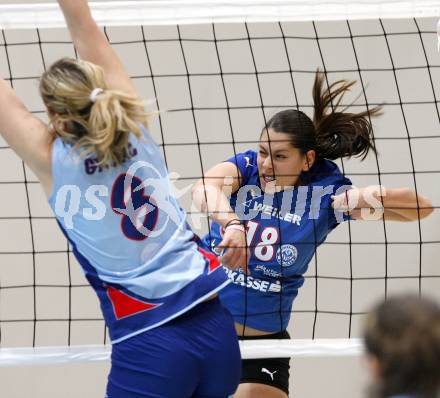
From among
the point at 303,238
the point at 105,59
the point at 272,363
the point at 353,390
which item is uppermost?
the point at 105,59

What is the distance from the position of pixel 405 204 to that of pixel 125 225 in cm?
117

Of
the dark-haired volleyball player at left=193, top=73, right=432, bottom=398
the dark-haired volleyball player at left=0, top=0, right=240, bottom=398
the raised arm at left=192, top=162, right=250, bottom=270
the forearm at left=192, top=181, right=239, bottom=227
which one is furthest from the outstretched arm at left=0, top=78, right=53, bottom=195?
the dark-haired volleyball player at left=193, top=73, right=432, bottom=398

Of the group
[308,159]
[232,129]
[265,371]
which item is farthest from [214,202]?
[232,129]

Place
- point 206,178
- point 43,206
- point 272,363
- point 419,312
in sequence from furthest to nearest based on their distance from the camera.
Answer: point 43,206 → point 272,363 → point 206,178 → point 419,312

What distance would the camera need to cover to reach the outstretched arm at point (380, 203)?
10.1ft

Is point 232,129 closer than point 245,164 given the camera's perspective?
No

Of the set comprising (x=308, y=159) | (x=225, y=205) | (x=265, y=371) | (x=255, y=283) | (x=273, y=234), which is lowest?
(x=265, y=371)

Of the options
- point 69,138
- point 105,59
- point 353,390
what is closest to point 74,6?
point 105,59

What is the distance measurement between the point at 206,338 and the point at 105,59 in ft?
2.37

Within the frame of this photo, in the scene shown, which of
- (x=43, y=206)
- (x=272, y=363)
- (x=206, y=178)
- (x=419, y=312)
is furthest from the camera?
(x=43, y=206)

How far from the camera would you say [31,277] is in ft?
16.4

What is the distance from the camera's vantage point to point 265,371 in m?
3.26

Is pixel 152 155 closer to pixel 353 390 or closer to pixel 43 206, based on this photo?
pixel 43 206

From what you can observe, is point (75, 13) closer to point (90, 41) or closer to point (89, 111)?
point (90, 41)
